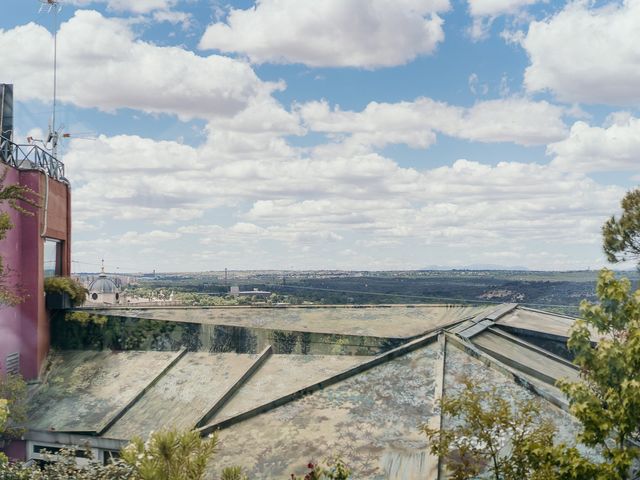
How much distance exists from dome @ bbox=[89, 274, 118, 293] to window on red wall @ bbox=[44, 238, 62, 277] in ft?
126

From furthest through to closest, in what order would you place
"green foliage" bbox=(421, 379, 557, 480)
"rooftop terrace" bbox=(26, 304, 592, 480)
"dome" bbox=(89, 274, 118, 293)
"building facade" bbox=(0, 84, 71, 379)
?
1. "dome" bbox=(89, 274, 118, 293)
2. "building facade" bbox=(0, 84, 71, 379)
3. "rooftop terrace" bbox=(26, 304, 592, 480)
4. "green foliage" bbox=(421, 379, 557, 480)

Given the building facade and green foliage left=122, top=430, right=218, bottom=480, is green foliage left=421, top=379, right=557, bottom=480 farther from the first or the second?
the building facade

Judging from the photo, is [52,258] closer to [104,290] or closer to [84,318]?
[84,318]

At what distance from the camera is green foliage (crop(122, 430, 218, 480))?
7.82 m

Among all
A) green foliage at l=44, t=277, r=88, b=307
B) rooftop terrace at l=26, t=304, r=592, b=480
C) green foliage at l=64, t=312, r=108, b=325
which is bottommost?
rooftop terrace at l=26, t=304, r=592, b=480

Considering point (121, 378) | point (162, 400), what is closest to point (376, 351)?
point (162, 400)

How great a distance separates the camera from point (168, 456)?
26.3ft

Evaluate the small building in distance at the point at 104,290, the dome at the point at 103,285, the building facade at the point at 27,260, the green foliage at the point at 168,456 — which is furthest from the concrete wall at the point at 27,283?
the dome at the point at 103,285

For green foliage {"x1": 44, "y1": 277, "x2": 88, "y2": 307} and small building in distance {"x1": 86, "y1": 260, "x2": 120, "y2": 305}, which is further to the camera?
small building in distance {"x1": 86, "y1": 260, "x2": 120, "y2": 305}

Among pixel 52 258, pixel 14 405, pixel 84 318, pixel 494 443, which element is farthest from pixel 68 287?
pixel 494 443

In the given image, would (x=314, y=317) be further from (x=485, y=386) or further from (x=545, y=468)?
(x=545, y=468)

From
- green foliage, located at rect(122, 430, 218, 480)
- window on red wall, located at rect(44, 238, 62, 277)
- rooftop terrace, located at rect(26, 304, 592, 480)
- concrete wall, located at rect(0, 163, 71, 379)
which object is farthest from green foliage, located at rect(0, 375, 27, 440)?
green foliage, located at rect(122, 430, 218, 480)

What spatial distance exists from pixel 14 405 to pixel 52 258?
273 inches

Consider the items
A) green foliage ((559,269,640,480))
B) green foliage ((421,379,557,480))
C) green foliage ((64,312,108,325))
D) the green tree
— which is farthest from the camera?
green foliage ((64,312,108,325))
